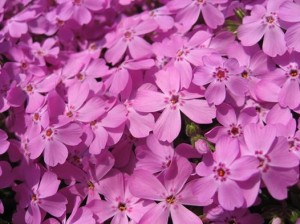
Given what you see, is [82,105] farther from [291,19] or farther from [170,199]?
[291,19]

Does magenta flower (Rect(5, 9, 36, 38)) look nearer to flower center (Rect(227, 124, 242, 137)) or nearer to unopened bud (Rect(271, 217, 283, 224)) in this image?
flower center (Rect(227, 124, 242, 137))

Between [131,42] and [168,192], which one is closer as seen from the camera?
[168,192]

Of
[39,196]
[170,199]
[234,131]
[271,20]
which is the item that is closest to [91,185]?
[39,196]

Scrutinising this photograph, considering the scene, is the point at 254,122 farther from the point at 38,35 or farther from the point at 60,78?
the point at 38,35

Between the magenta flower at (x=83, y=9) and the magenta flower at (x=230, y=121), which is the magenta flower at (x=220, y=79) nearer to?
the magenta flower at (x=230, y=121)

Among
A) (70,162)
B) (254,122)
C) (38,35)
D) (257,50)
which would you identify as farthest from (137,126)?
(38,35)

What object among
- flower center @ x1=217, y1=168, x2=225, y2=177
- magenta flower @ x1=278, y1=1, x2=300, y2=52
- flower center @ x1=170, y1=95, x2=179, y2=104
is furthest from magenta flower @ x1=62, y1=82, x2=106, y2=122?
magenta flower @ x1=278, y1=1, x2=300, y2=52

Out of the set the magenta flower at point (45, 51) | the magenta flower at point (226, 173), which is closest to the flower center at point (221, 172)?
the magenta flower at point (226, 173)
